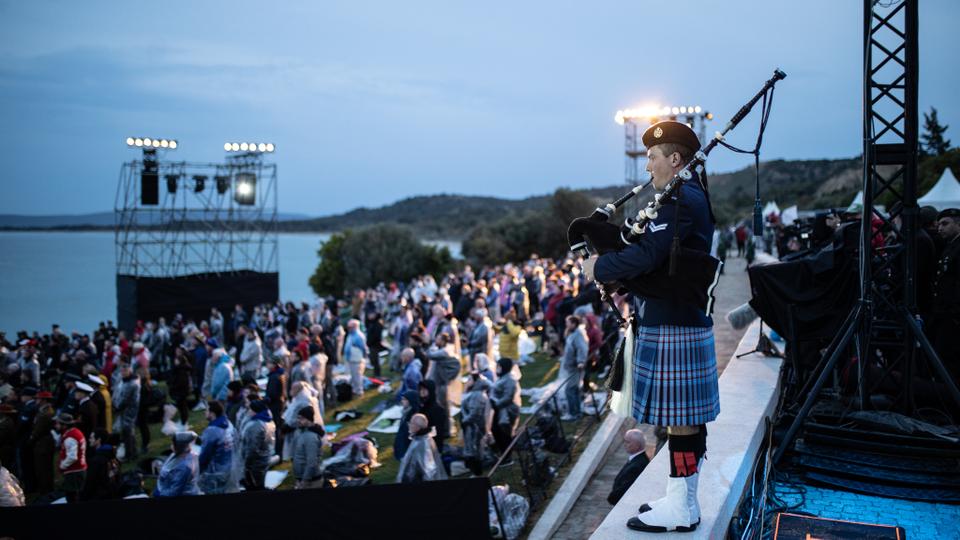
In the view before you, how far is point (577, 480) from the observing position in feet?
27.8

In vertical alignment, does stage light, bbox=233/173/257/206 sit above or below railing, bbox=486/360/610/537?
above

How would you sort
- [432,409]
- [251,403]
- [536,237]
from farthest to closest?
[536,237], [432,409], [251,403]

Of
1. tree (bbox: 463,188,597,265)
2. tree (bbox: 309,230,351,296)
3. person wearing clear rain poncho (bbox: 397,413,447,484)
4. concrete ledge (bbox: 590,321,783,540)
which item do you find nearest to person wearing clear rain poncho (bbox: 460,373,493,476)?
person wearing clear rain poncho (bbox: 397,413,447,484)

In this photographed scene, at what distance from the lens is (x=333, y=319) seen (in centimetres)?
2111

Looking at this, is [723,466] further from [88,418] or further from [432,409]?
[88,418]

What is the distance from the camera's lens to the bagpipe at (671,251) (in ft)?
10.3

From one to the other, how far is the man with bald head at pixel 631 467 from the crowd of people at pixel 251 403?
298 centimetres

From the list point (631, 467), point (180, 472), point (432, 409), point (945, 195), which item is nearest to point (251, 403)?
point (180, 472)

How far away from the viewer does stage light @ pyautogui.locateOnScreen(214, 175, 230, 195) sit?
30.6 metres

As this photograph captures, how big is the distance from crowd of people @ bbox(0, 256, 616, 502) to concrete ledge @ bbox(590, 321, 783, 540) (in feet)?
12.6

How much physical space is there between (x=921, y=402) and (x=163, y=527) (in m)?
6.00

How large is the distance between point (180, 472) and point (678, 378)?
21.9 feet

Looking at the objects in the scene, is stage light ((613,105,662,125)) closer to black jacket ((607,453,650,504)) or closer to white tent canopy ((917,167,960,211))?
white tent canopy ((917,167,960,211))

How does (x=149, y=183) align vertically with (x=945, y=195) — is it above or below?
above
